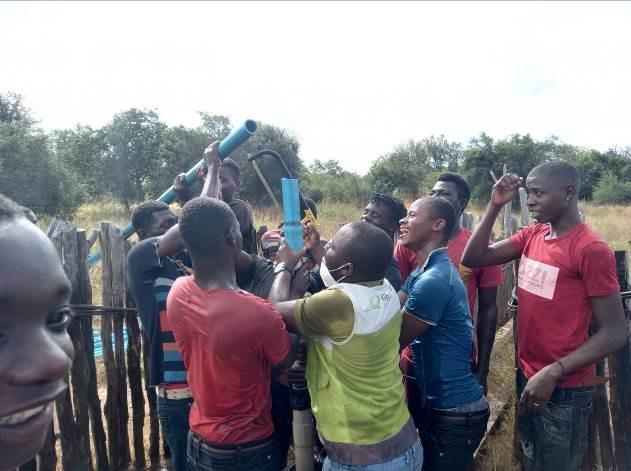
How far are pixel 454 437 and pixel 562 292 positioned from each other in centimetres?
99

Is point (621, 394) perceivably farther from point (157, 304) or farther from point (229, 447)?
point (157, 304)

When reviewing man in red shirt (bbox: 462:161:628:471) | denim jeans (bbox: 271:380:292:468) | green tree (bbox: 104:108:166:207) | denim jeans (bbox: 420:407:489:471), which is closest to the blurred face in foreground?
denim jeans (bbox: 271:380:292:468)

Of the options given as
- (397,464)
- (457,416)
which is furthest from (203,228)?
(457,416)

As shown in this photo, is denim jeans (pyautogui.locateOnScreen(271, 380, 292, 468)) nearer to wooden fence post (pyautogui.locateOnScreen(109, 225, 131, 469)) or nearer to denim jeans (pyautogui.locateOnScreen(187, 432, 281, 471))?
denim jeans (pyautogui.locateOnScreen(187, 432, 281, 471))

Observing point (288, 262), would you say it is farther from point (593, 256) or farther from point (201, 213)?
point (593, 256)

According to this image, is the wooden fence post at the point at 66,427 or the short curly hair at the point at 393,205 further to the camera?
the short curly hair at the point at 393,205

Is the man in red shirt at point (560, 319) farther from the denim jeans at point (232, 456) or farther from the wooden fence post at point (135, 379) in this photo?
the wooden fence post at point (135, 379)

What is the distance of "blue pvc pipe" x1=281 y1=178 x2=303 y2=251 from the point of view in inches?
101

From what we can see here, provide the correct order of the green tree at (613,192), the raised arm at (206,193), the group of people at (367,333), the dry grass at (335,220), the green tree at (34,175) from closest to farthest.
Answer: the group of people at (367,333) < the raised arm at (206,193) < the dry grass at (335,220) < the green tree at (34,175) < the green tree at (613,192)

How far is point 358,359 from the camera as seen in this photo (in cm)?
209

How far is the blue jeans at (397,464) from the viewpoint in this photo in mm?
2104

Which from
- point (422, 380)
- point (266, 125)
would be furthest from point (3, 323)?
point (266, 125)

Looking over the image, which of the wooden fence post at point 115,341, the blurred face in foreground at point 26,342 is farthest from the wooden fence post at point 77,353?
the blurred face in foreground at point 26,342

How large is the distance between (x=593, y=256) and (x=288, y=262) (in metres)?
1.61
